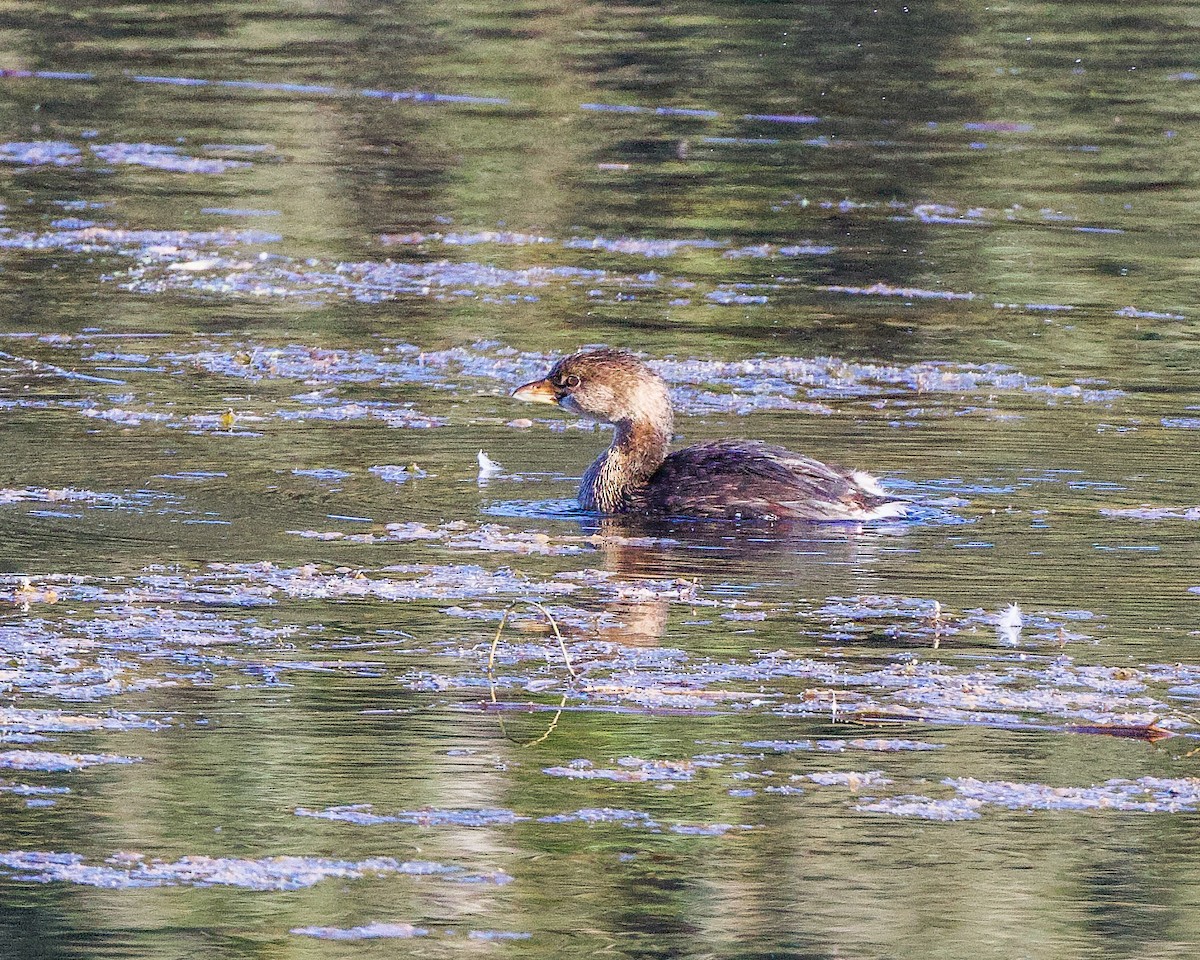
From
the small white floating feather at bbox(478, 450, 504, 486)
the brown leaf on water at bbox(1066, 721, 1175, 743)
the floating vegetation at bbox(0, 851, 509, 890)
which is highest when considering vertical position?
the small white floating feather at bbox(478, 450, 504, 486)

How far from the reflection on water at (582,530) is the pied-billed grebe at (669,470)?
150mm

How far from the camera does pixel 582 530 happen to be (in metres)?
9.77

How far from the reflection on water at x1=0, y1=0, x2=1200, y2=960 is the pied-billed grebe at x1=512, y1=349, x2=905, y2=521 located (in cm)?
15

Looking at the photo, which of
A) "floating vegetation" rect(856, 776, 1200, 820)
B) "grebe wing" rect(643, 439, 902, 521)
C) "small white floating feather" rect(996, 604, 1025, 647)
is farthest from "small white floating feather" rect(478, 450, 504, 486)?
"floating vegetation" rect(856, 776, 1200, 820)

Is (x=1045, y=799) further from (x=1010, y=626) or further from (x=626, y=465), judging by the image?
(x=626, y=465)

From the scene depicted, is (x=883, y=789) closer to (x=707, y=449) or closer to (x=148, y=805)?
(x=148, y=805)

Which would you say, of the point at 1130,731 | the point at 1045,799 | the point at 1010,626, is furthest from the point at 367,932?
the point at 1010,626

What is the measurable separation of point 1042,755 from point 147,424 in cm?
574

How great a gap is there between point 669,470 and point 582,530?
2.52 feet

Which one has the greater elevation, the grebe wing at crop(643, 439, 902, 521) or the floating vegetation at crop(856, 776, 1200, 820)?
the grebe wing at crop(643, 439, 902, 521)

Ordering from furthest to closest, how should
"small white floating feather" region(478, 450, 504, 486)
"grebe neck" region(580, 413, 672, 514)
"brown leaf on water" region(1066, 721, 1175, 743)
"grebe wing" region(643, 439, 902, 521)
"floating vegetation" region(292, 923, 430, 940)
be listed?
"small white floating feather" region(478, 450, 504, 486)
"grebe neck" region(580, 413, 672, 514)
"grebe wing" region(643, 439, 902, 521)
"brown leaf on water" region(1066, 721, 1175, 743)
"floating vegetation" region(292, 923, 430, 940)

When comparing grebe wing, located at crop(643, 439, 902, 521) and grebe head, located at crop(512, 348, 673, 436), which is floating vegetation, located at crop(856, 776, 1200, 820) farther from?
grebe head, located at crop(512, 348, 673, 436)

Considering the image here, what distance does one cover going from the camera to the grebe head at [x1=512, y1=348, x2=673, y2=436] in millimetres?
10703

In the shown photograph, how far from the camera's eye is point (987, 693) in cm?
714
